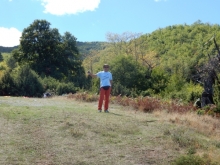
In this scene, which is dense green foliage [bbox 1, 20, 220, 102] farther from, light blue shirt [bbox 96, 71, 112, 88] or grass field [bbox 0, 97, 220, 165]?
grass field [bbox 0, 97, 220, 165]

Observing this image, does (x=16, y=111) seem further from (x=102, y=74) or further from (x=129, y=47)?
(x=129, y=47)

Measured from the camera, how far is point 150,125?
889cm

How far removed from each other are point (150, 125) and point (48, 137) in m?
3.12

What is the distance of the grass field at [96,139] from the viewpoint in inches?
232

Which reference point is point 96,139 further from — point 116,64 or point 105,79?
point 116,64

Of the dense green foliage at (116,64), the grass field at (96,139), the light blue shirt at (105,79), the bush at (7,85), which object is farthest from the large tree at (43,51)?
the grass field at (96,139)

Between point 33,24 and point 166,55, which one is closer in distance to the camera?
point 33,24

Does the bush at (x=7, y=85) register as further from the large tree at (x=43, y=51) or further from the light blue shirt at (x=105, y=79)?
the light blue shirt at (x=105, y=79)

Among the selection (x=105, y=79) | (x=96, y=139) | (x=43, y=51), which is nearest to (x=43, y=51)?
(x=43, y=51)

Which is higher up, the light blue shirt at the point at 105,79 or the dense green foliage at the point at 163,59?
the dense green foliage at the point at 163,59

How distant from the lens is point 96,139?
7102 millimetres

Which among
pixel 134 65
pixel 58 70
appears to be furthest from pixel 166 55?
pixel 134 65

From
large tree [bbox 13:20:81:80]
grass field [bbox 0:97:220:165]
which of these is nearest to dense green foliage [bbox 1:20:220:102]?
large tree [bbox 13:20:81:80]

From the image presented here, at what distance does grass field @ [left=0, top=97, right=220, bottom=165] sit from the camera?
5.90 meters
